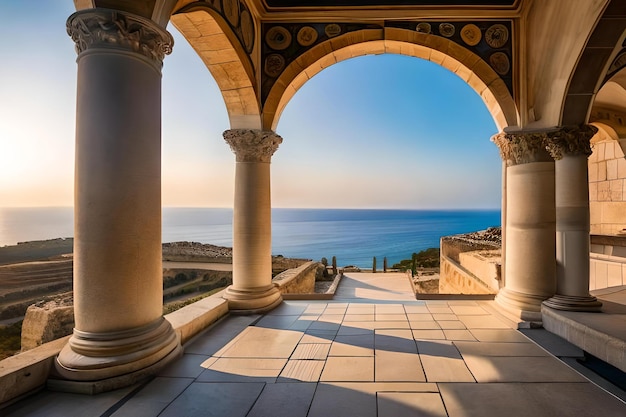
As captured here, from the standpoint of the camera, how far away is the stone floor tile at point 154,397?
2.81 m

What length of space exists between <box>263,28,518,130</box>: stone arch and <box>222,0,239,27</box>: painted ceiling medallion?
1302 millimetres

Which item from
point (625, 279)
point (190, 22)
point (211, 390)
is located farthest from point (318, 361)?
point (625, 279)

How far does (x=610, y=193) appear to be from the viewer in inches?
411

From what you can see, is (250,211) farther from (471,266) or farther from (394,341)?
(471,266)

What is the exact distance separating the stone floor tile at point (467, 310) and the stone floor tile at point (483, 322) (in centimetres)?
18

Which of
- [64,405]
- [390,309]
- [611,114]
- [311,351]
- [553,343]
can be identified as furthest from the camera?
[611,114]

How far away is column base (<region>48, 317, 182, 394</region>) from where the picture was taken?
3.06 meters

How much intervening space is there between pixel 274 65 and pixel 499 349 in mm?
5961

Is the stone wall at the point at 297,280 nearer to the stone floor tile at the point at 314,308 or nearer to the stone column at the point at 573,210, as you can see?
the stone floor tile at the point at 314,308

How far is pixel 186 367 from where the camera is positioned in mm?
3721

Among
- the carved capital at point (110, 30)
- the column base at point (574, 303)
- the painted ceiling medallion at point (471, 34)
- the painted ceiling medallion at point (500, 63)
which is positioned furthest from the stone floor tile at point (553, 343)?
the carved capital at point (110, 30)

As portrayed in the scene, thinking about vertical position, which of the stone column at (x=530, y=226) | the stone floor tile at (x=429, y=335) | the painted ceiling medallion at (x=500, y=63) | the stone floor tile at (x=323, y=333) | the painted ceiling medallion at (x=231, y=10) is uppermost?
the painted ceiling medallion at (x=231, y=10)

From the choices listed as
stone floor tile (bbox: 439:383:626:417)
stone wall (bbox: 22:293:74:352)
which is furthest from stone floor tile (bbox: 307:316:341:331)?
stone wall (bbox: 22:293:74:352)

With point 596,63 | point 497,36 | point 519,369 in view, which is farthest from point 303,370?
point 497,36
